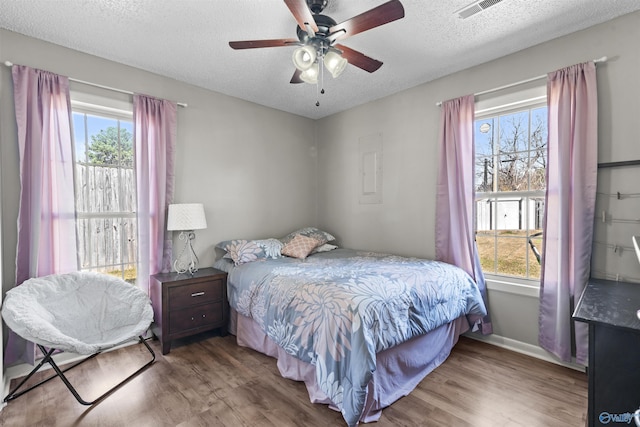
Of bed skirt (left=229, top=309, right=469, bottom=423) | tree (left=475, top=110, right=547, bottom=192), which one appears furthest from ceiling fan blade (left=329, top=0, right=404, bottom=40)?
bed skirt (left=229, top=309, right=469, bottom=423)

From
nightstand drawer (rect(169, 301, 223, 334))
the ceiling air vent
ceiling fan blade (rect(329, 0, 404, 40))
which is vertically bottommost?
nightstand drawer (rect(169, 301, 223, 334))

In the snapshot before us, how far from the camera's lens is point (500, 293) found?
2.85 m

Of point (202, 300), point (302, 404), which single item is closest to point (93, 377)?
point (202, 300)

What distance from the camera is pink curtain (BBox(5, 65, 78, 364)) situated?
2338 millimetres

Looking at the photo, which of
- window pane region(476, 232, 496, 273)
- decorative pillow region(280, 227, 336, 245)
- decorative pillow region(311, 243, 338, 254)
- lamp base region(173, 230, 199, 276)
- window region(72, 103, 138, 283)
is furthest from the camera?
decorative pillow region(280, 227, 336, 245)

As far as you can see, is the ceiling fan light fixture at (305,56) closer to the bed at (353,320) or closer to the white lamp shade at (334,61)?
the white lamp shade at (334,61)

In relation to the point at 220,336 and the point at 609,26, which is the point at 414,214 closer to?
the point at 609,26

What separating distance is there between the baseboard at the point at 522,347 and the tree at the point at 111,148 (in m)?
3.82

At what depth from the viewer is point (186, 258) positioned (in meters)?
3.28

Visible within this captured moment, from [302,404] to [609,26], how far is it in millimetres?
3452

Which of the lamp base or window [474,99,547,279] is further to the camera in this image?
the lamp base

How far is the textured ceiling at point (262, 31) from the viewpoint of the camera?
2092mm

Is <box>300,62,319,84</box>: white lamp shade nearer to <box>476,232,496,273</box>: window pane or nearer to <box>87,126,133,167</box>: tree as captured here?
<box>87,126,133,167</box>: tree

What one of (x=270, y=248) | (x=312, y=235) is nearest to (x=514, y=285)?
(x=312, y=235)
